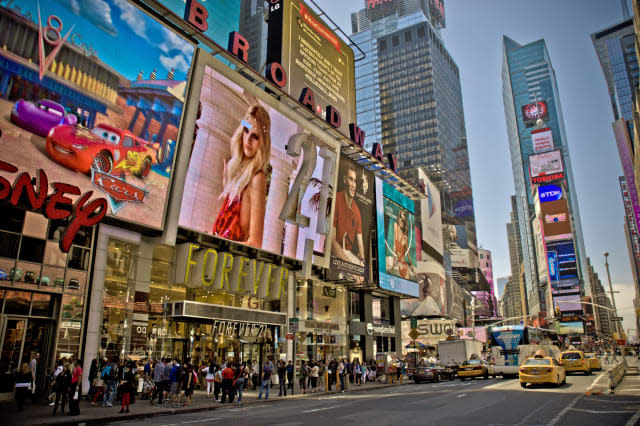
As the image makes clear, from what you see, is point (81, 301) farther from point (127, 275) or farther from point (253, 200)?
point (253, 200)

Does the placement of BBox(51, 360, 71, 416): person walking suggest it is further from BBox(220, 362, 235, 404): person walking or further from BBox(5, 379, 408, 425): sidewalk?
BBox(220, 362, 235, 404): person walking

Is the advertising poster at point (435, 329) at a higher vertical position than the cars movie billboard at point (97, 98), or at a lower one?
lower

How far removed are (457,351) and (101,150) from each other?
3306 centimetres

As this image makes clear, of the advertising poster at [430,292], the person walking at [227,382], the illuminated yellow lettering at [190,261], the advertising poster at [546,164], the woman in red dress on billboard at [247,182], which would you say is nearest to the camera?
the person walking at [227,382]

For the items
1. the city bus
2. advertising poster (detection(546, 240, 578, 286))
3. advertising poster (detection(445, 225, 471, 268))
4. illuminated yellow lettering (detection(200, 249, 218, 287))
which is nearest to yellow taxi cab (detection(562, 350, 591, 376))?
the city bus

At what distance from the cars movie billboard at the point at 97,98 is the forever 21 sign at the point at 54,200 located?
2.22ft

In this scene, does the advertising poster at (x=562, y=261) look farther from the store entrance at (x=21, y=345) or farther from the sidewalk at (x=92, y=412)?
the store entrance at (x=21, y=345)

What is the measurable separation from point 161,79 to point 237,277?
44.6ft

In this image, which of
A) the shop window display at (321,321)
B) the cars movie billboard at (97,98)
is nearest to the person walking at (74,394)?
the cars movie billboard at (97,98)

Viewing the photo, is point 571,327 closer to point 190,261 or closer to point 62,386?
point 190,261

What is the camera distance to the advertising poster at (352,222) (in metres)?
42.0

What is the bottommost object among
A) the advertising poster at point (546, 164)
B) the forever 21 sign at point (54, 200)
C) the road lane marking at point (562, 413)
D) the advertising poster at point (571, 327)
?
the road lane marking at point (562, 413)

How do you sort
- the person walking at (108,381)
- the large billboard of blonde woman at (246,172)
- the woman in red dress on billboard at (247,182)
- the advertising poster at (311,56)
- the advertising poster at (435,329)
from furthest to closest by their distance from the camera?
the advertising poster at (435,329) → the advertising poster at (311,56) → the woman in red dress on billboard at (247,182) → the large billboard of blonde woman at (246,172) → the person walking at (108,381)

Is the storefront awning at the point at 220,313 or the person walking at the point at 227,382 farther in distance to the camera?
the storefront awning at the point at 220,313
